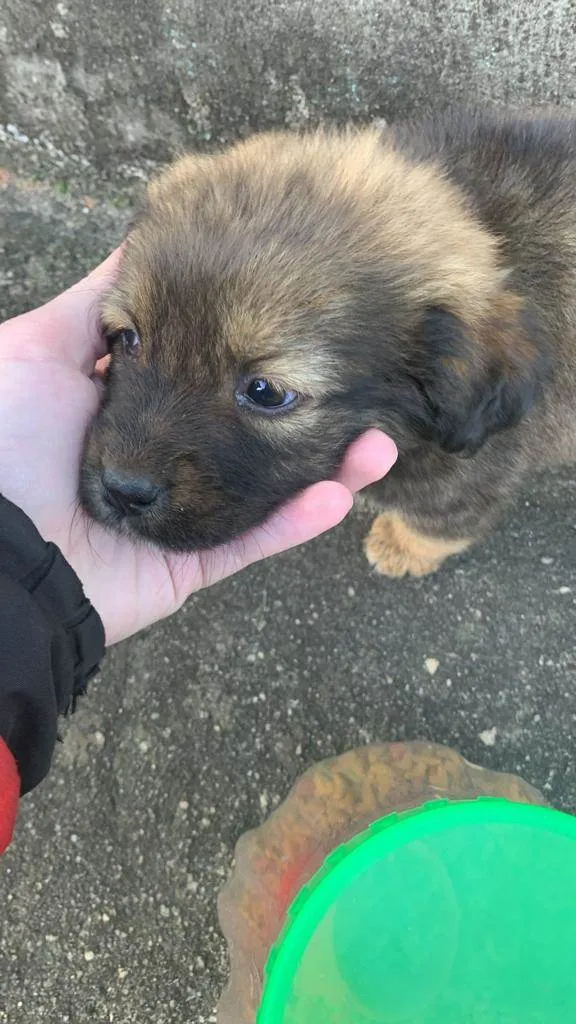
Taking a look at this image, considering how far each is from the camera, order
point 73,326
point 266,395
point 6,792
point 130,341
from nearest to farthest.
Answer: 1. point 6,792
2. point 266,395
3. point 130,341
4. point 73,326

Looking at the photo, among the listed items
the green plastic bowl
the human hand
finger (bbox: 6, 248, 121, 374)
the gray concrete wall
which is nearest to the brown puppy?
the human hand

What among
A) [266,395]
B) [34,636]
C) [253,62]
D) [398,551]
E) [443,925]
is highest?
[253,62]

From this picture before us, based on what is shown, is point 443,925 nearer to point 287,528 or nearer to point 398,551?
point 287,528

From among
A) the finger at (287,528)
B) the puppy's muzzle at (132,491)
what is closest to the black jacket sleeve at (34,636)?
the puppy's muzzle at (132,491)

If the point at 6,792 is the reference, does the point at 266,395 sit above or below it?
above

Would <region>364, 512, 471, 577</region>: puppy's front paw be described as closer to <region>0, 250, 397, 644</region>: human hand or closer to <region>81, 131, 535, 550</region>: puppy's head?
<region>0, 250, 397, 644</region>: human hand

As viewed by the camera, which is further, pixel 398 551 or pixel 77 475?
pixel 398 551

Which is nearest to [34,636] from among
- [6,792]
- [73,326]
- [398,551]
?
[6,792]

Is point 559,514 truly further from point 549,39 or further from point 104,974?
point 104,974

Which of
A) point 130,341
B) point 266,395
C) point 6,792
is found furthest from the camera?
point 130,341
